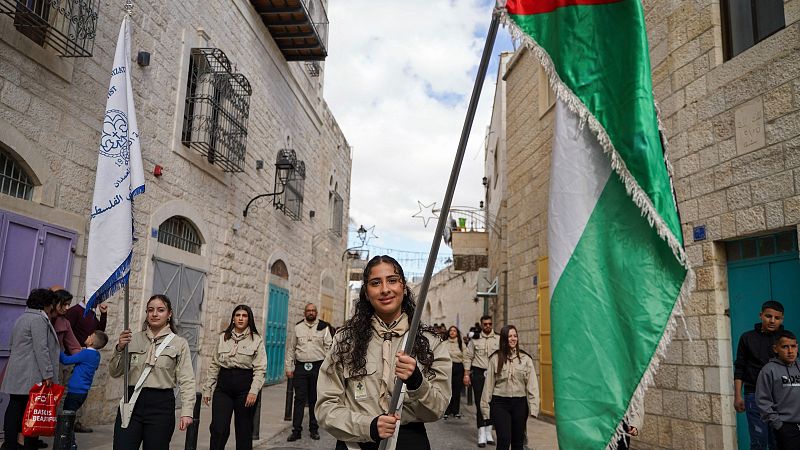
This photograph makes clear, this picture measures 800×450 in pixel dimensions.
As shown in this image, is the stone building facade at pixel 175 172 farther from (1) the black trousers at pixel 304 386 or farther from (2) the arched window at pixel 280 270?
(1) the black trousers at pixel 304 386

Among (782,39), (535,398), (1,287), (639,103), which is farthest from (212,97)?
(639,103)

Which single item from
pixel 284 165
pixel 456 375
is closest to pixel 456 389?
pixel 456 375

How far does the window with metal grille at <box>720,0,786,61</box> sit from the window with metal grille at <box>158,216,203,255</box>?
847cm

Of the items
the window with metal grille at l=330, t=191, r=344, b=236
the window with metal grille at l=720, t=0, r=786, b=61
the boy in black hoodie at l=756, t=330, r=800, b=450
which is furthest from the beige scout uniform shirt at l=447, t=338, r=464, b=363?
the window with metal grille at l=330, t=191, r=344, b=236

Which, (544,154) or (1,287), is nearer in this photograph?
(1,287)

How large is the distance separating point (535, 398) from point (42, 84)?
6.51 meters

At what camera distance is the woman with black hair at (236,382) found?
5984 millimetres

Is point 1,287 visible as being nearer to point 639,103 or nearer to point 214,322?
point 214,322

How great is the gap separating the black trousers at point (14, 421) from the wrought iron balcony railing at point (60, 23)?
→ 374 cm

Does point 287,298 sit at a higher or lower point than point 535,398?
higher

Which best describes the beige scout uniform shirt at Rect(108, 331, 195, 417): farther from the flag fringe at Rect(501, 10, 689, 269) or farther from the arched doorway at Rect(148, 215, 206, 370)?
the arched doorway at Rect(148, 215, 206, 370)

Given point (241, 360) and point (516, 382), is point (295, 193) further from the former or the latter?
point (516, 382)

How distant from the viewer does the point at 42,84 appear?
688cm

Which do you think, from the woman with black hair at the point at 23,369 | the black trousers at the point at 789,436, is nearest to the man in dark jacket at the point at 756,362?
the black trousers at the point at 789,436
